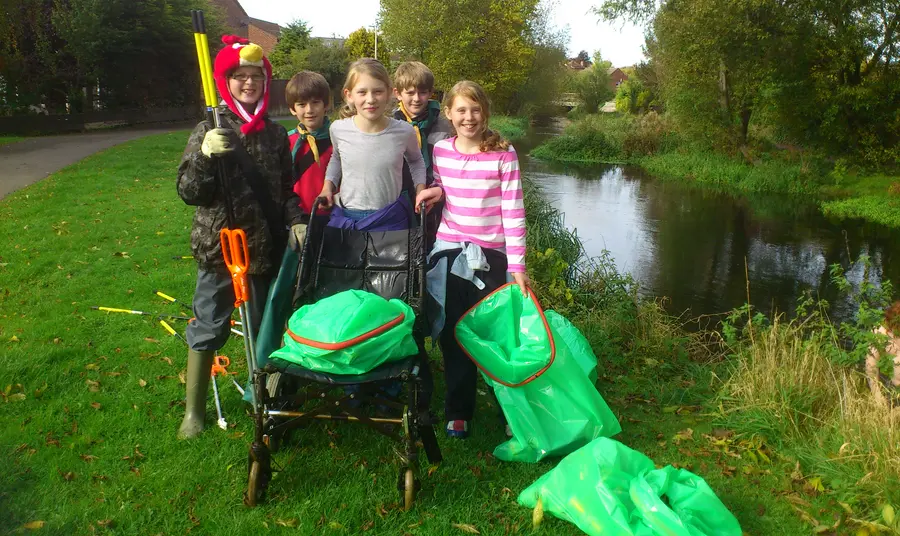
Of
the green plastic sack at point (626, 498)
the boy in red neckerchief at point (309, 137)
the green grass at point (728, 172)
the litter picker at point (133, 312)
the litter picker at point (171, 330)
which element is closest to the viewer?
the green plastic sack at point (626, 498)

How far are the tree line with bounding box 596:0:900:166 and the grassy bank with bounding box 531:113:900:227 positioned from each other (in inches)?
38.9

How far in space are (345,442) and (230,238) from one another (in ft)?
3.86

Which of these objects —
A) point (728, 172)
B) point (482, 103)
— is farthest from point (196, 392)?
point (728, 172)

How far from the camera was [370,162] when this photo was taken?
11.1 feet

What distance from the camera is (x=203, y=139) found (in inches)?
119

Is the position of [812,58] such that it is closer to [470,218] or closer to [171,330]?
[470,218]

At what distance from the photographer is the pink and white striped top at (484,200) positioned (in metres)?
3.44

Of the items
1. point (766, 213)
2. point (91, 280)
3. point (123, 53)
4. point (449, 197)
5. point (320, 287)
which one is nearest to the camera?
point (320, 287)

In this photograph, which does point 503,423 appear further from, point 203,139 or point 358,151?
point 203,139

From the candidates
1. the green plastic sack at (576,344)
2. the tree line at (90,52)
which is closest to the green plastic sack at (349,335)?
the green plastic sack at (576,344)

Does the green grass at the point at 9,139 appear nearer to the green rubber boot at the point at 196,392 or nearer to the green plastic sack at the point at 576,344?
the green rubber boot at the point at 196,392

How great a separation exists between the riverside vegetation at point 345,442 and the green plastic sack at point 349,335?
668 mm

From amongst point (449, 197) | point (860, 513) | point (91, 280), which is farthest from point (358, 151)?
point (91, 280)

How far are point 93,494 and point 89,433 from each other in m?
0.58
